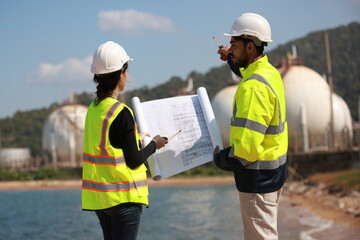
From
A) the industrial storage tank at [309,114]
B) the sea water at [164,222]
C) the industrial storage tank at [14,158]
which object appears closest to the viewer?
the sea water at [164,222]

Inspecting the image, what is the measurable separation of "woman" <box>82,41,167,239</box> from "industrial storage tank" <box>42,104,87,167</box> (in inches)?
1877

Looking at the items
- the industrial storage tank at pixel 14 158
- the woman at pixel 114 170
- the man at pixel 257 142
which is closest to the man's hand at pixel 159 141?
the woman at pixel 114 170

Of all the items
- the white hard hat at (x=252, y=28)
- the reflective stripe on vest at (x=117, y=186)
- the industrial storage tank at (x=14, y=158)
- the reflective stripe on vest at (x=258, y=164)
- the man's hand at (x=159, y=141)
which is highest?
the white hard hat at (x=252, y=28)

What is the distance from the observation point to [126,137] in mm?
3236

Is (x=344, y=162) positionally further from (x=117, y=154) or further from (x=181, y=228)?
(x=117, y=154)

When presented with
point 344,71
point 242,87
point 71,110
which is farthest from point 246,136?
point 344,71

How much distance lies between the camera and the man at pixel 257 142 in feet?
11.0

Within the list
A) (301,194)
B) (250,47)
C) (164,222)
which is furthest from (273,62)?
(250,47)

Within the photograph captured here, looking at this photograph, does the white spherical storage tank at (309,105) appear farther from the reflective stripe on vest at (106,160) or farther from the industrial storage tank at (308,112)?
the reflective stripe on vest at (106,160)

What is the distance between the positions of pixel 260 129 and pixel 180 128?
2.76ft

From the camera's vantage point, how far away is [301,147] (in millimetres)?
40406

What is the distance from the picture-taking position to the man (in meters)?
3.34

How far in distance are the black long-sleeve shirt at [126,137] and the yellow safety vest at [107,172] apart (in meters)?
0.02

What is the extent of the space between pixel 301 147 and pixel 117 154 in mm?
38155
